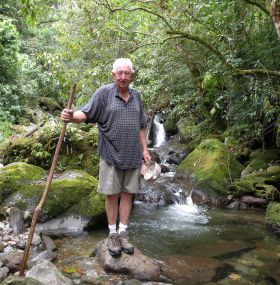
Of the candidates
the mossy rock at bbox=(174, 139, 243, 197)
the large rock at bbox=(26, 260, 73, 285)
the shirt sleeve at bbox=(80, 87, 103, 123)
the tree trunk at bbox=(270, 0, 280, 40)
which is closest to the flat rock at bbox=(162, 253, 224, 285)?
the large rock at bbox=(26, 260, 73, 285)

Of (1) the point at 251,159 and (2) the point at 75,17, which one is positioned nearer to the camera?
(2) the point at 75,17

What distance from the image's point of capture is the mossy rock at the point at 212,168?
9.43 metres

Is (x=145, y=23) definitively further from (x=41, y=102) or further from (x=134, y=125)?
(x=41, y=102)

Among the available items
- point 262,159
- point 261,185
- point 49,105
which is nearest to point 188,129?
point 262,159

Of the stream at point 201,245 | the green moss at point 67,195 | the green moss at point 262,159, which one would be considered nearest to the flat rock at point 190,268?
the stream at point 201,245

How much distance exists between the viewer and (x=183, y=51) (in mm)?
9391

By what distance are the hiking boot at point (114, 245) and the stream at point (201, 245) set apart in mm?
247

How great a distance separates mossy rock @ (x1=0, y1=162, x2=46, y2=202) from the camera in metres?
6.33

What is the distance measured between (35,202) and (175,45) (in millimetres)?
5154

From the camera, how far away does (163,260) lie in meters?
5.12

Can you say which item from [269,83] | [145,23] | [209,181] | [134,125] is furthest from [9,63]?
[134,125]

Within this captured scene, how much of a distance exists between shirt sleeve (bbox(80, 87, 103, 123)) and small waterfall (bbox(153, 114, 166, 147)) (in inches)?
462

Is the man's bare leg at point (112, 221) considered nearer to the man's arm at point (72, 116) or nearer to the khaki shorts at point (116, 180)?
the khaki shorts at point (116, 180)

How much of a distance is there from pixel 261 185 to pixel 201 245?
3713 mm
